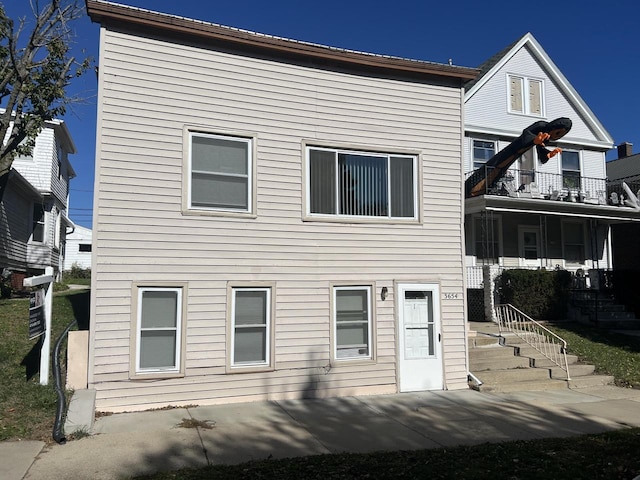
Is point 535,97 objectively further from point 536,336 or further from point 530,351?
point 530,351

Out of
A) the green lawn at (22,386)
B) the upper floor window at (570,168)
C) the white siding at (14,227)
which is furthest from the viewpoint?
the upper floor window at (570,168)

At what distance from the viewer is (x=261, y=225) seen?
953cm

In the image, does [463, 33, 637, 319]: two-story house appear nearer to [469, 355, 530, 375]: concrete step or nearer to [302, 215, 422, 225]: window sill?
[469, 355, 530, 375]: concrete step

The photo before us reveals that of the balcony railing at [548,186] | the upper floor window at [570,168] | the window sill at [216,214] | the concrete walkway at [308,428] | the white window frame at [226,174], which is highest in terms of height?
the upper floor window at [570,168]

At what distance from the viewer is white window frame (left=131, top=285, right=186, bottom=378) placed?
8.49 meters

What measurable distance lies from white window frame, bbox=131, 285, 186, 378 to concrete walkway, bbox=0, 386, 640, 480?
622 millimetres

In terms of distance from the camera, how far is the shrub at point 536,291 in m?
15.8

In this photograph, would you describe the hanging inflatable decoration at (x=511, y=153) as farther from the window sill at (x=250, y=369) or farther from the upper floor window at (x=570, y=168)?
the window sill at (x=250, y=369)

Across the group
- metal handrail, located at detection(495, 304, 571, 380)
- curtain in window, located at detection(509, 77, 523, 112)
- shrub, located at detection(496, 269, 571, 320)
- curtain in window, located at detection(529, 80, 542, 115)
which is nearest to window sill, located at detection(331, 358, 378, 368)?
metal handrail, located at detection(495, 304, 571, 380)

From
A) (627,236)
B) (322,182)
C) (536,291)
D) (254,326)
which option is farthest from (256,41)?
(627,236)

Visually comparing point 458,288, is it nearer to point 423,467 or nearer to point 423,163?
point 423,163

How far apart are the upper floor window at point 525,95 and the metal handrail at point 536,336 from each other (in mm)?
8055

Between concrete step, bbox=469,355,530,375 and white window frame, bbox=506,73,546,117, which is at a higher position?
white window frame, bbox=506,73,546,117

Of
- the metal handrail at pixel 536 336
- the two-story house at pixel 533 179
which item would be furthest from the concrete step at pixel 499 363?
the two-story house at pixel 533 179
